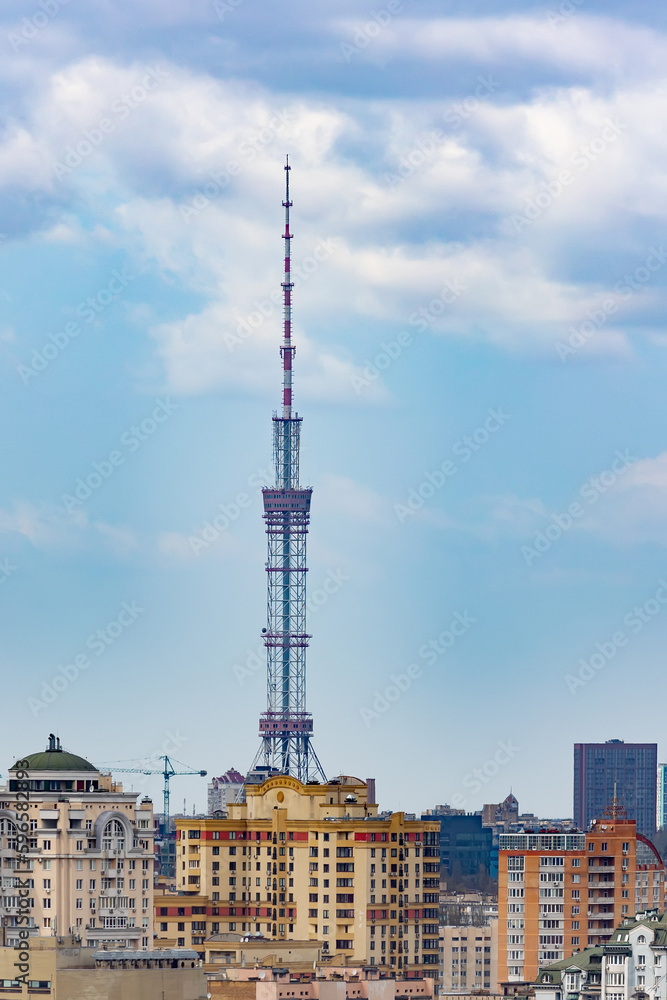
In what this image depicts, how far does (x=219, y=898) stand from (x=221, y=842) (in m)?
3.43

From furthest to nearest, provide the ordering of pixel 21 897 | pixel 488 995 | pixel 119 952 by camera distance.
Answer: pixel 488 995 → pixel 21 897 → pixel 119 952

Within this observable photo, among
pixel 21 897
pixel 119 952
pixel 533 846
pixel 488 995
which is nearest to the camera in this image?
pixel 119 952

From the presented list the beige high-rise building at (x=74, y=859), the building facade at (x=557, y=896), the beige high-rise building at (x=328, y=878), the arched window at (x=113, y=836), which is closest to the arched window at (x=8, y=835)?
the beige high-rise building at (x=74, y=859)

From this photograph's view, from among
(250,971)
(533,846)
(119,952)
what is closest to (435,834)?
(533,846)

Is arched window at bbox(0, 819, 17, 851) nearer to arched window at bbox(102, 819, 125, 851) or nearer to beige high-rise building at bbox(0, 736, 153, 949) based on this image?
beige high-rise building at bbox(0, 736, 153, 949)

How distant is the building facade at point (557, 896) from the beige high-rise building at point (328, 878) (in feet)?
16.4

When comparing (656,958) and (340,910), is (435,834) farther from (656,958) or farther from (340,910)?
(656,958)

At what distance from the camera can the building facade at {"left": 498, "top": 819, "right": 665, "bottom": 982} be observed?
18925 cm

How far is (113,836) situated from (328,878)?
30.7m

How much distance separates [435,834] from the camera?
194125 millimetres

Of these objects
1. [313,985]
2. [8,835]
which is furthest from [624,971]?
[8,835]

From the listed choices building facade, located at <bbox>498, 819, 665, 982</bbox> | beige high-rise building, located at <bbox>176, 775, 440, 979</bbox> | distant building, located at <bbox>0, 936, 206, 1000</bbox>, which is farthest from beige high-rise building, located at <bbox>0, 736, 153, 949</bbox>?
building facade, located at <bbox>498, 819, 665, 982</bbox>

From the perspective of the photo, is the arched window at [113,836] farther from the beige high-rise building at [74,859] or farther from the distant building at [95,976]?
the distant building at [95,976]

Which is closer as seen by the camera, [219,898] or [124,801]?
[124,801]
